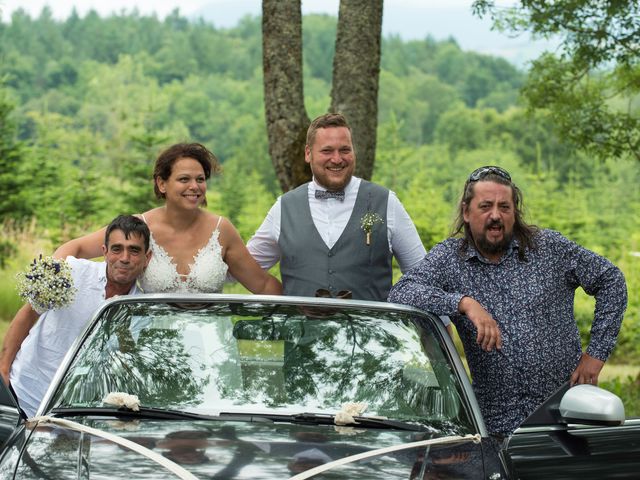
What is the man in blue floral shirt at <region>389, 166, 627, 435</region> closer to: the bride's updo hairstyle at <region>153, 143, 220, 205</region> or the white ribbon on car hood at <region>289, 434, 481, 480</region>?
the white ribbon on car hood at <region>289, 434, 481, 480</region>

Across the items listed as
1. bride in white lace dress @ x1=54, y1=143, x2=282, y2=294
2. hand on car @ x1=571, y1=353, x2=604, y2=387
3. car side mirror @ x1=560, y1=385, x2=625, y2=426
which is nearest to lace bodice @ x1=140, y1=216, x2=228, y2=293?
bride in white lace dress @ x1=54, y1=143, x2=282, y2=294

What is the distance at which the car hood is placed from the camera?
124 inches

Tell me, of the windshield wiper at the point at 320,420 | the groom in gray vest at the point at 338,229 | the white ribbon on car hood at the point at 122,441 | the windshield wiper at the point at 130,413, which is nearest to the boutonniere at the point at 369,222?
the groom in gray vest at the point at 338,229

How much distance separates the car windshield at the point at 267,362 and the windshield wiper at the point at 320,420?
0.03 m

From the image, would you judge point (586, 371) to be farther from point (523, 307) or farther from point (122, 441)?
point (122, 441)

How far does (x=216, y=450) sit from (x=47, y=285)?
175cm

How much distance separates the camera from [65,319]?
16.2 ft

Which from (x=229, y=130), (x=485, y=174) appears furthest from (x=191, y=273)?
(x=229, y=130)

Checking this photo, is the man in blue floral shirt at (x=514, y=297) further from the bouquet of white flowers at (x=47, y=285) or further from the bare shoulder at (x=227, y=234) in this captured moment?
the bouquet of white flowers at (x=47, y=285)

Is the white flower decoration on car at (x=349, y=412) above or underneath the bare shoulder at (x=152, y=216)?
A: underneath

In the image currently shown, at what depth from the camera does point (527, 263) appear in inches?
177

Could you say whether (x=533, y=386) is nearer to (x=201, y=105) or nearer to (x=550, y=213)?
(x=550, y=213)

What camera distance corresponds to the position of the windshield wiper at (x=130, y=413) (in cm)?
370

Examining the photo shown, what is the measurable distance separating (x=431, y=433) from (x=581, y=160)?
72477mm
